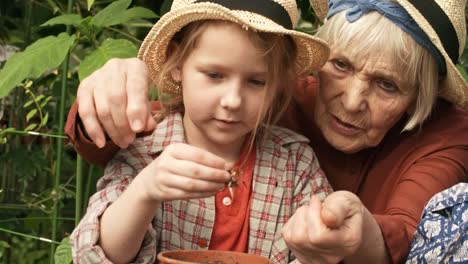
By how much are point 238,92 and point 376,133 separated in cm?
51

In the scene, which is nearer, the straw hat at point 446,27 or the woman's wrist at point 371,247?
the woman's wrist at point 371,247

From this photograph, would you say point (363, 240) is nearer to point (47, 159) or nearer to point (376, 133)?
point (376, 133)

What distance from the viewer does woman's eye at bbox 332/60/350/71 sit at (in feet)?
9.12

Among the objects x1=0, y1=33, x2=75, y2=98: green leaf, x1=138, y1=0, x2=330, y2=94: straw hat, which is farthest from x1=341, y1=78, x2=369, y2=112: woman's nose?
x1=0, y1=33, x2=75, y2=98: green leaf

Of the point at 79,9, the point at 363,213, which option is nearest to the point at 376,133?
the point at 363,213

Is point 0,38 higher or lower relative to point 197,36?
lower

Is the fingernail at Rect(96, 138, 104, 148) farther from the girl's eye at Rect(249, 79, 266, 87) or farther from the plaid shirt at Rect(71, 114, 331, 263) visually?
the girl's eye at Rect(249, 79, 266, 87)

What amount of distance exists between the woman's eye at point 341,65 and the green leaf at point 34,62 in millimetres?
708

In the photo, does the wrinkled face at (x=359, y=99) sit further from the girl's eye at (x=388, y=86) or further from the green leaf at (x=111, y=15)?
the green leaf at (x=111, y=15)

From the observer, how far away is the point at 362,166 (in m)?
2.97

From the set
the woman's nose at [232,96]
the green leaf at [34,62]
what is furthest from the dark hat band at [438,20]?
the green leaf at [34,62]

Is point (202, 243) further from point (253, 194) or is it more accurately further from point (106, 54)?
point (106, 54)

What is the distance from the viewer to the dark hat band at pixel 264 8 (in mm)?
2518

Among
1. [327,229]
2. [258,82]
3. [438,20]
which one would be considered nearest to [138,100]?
[258,82]
